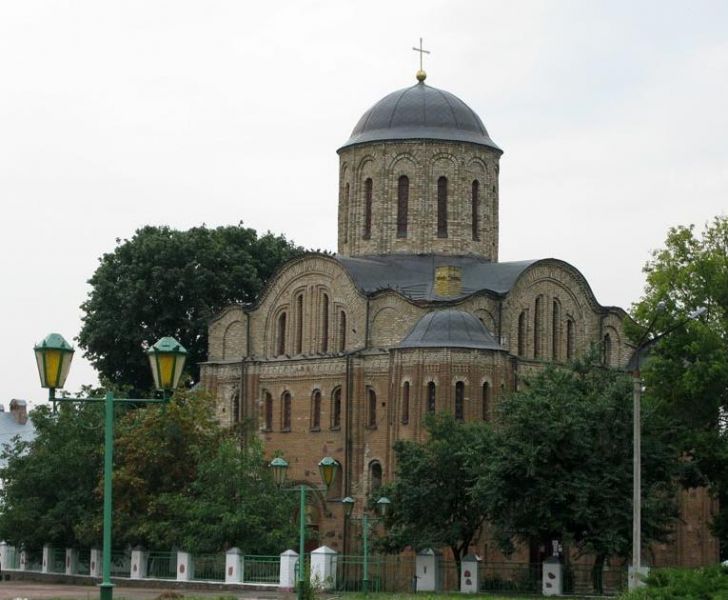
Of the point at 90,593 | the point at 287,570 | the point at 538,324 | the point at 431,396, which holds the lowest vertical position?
the point at 90,593

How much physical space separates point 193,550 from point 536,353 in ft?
48.3

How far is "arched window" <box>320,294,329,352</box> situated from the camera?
56.3 m

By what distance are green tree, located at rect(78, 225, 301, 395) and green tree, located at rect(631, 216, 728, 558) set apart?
79.6 ft

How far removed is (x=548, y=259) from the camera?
56625mm

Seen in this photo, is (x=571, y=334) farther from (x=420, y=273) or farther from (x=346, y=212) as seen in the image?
(x=346, y=212)

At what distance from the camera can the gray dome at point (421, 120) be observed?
191ft

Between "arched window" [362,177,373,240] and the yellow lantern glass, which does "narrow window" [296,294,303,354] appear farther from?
the yellow lantern glass

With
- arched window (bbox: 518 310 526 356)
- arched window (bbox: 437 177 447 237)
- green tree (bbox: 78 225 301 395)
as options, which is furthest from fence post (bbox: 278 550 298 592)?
green tree (bbox: 78 225 301 395)

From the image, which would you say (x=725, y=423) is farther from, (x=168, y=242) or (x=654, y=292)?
(x=168, y=242)

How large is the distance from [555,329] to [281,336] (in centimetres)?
907

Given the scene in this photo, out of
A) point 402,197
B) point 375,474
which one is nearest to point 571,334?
point 402,197

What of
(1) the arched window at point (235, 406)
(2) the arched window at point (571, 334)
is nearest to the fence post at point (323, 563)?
(1) the arched window at point (235, 406)

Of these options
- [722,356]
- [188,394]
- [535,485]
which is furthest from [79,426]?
[722,356]

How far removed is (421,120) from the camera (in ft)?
192
